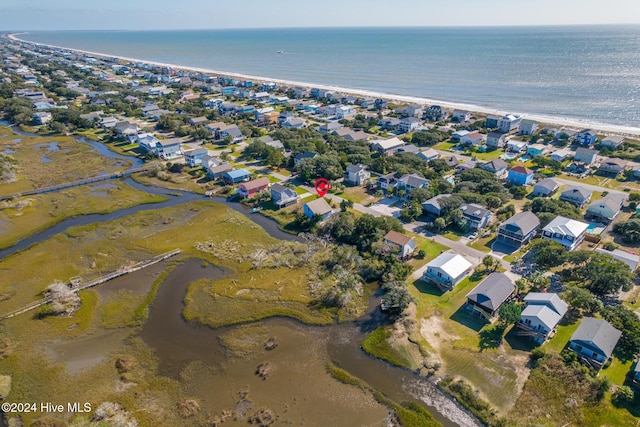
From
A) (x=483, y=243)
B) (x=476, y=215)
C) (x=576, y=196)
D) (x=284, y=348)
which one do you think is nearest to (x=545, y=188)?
(x=576, y=196)

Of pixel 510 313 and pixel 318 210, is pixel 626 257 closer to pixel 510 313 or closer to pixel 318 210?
pixel 510 313

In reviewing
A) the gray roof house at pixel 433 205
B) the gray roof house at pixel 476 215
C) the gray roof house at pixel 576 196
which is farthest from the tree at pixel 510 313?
the gray roof house at pixel 576 196

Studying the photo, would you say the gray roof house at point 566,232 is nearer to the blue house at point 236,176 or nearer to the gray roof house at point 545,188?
the gray roof house at point 545,188

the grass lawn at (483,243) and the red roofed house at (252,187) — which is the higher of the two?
the grass lawn at (483,243)

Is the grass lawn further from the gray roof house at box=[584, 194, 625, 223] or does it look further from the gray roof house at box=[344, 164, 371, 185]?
the gray roof house at box=[344, 164, 371, 185]

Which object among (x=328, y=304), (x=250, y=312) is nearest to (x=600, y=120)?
(x=328, y=304)

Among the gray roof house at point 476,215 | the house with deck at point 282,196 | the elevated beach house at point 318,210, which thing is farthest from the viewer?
the house with deck at point 282,196

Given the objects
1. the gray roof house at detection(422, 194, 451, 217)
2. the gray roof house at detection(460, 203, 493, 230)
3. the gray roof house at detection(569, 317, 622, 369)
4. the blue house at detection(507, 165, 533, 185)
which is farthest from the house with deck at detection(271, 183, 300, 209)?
the gray roof house at detection(569, 317, 622, 369)
